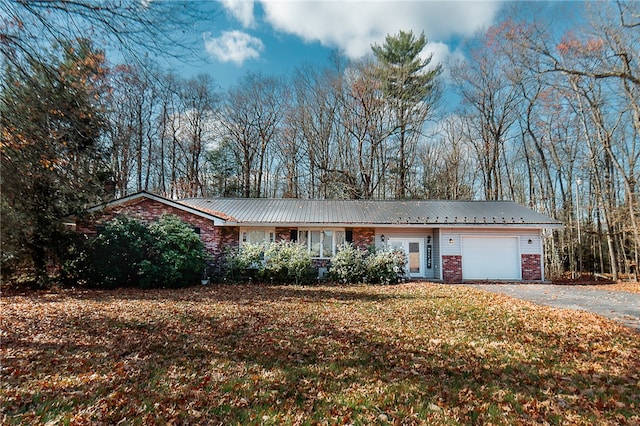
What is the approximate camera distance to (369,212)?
16.0 m

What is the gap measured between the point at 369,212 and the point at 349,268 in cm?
363

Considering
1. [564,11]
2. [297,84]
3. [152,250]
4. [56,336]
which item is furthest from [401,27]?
[56,336]

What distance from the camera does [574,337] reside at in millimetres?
5637

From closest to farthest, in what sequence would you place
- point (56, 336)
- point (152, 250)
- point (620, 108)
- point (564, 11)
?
point (56, 336), point (152, 250), point (564, 11), point (620, 108)

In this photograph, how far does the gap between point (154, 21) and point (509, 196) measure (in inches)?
989

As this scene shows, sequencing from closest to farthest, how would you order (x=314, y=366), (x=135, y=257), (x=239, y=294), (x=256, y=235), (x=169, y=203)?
1. (x=314, y=366)
2. (x=239, y=294)
3. (x=135, y=257)
4. (x=169, y=203)
5. (x=256, y=235)

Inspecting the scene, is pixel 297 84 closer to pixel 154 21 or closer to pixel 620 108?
pixel 620 108

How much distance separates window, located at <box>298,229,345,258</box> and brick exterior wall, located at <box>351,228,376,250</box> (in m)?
0.53

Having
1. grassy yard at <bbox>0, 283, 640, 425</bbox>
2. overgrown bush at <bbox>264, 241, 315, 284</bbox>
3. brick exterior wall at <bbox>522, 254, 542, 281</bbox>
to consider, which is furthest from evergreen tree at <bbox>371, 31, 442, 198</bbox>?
grassy yard at <bbox>0, 283, 640, 425</bbox>

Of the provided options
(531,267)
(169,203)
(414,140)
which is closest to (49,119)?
(169,203)

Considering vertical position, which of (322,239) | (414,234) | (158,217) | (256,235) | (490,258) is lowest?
(490,258)

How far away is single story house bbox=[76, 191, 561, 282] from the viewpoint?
13852mm

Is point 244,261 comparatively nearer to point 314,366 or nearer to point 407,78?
point 314,366

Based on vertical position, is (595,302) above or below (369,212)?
below
